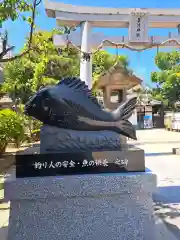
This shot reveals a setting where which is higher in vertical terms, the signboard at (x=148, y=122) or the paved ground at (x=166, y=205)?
the signboard at (x=148, y=122)

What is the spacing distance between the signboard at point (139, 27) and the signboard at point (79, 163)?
313 inches

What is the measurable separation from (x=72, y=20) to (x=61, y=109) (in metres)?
7.79

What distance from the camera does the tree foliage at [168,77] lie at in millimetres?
28531

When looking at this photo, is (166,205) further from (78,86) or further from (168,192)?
(78,86)

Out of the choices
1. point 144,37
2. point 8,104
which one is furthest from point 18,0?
point 8,104

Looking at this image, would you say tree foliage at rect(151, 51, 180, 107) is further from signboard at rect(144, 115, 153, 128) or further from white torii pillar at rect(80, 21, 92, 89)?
white torii pillar at rect(80, 21, 92, 89)

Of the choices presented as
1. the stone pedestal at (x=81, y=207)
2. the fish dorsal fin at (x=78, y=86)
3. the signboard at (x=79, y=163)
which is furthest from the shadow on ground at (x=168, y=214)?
the fish dorsal fin at (x=78, y=86)

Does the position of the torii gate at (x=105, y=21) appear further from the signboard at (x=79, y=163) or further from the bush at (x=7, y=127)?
the signboard at (x=79, y=163)

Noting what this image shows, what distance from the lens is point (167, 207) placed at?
176 inches

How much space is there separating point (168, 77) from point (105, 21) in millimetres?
19702

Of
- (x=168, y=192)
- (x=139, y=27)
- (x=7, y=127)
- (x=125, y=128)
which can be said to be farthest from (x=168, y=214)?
(x=139, y=27)

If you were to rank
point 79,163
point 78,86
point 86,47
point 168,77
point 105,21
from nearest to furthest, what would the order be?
1. point 79,163
2. point 78,86
3. point 86,47
4. point 105,21
5. point 168,77

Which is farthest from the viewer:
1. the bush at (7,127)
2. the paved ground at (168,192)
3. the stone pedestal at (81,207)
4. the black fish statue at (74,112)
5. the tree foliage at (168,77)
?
the tree foliage at (168,77)

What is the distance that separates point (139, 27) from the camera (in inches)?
397
